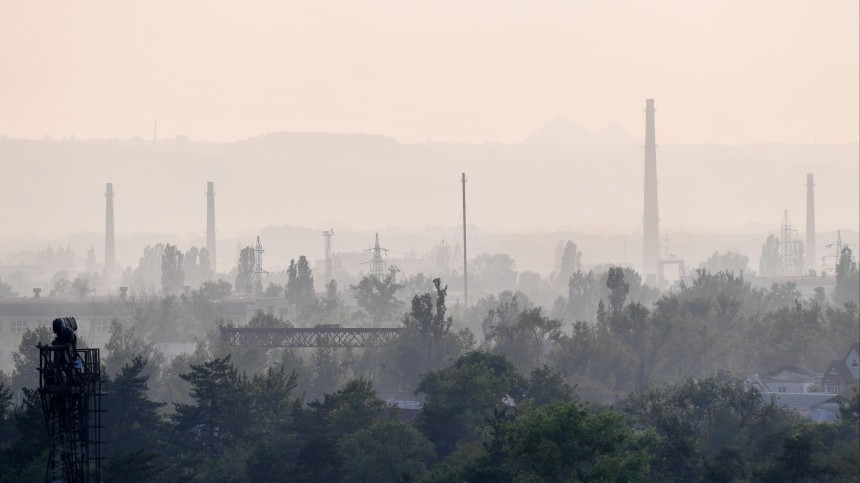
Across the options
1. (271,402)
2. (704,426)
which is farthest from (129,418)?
(704,426)

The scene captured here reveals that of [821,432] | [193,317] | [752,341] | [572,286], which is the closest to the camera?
[821,432]

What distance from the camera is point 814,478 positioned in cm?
5162

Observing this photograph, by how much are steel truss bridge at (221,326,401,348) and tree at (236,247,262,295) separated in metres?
66.1

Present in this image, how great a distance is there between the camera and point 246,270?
181750mm

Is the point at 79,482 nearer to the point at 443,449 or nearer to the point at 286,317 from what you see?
the point at 443,449

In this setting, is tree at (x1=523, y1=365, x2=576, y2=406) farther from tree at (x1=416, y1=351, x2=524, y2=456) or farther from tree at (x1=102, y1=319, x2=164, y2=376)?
tree at (x1=102, y1=319, x2=164, y2=376)

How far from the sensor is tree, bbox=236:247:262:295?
584 ft

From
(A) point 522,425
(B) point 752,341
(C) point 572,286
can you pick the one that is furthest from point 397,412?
(C) point 572,286

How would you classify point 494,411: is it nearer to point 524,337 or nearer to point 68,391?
point 68,391

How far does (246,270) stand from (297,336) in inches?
2894

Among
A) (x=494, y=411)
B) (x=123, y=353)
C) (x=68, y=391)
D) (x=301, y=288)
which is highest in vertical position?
(x=68, y=391)

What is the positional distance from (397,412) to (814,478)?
68.2ft

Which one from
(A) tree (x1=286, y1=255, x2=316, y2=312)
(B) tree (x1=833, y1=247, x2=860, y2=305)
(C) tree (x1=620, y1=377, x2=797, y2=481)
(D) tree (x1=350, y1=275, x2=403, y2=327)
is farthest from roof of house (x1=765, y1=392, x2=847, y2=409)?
(A) tree (x1=286, y1=255, x2=316, y2=312)

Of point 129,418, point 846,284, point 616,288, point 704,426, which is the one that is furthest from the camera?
point 846,284
